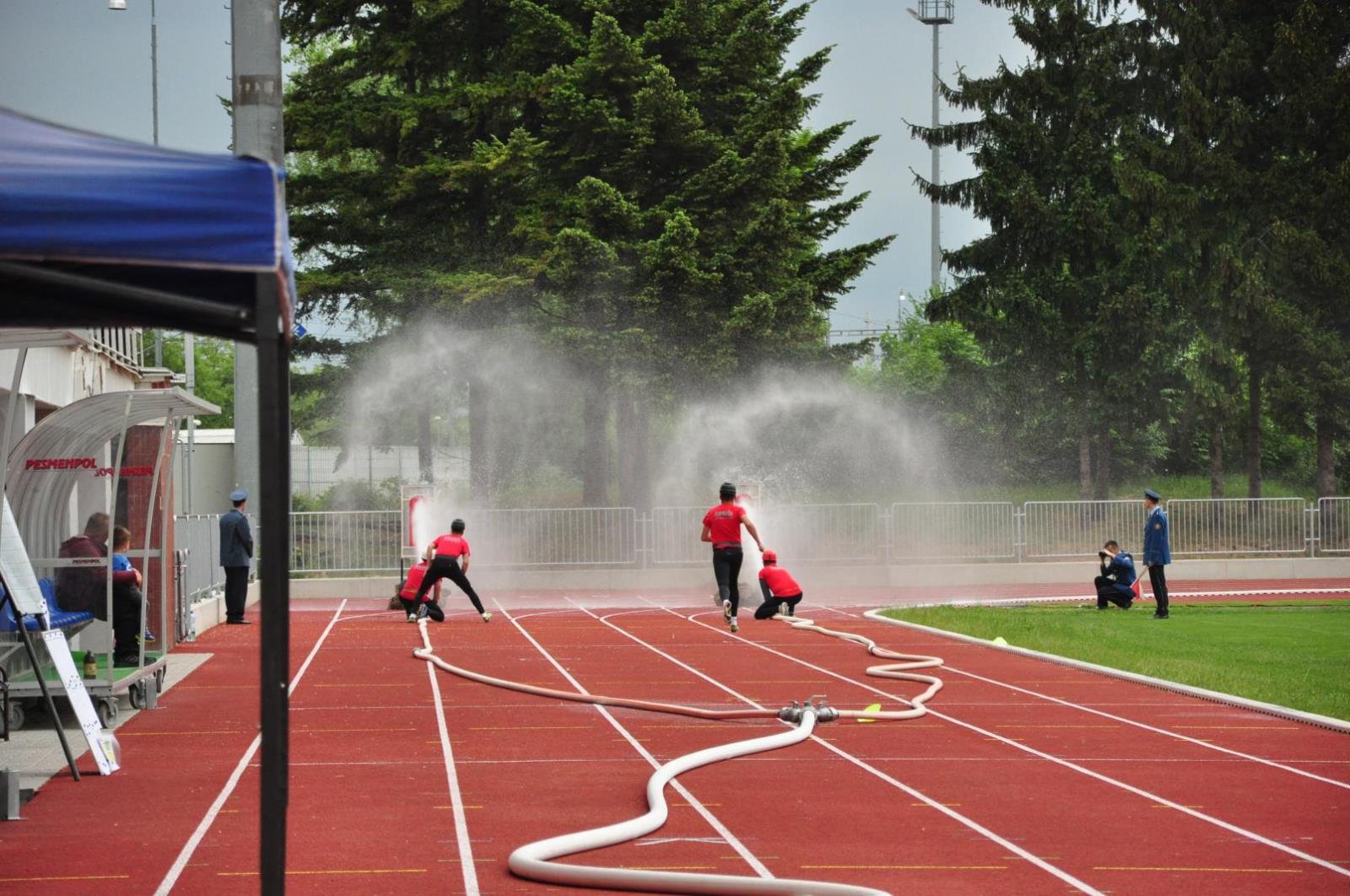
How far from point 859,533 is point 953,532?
7.06 feet

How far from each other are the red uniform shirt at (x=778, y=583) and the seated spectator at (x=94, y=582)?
1012cm

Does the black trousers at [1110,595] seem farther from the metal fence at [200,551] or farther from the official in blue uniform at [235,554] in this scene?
the metal fence at [200,551]

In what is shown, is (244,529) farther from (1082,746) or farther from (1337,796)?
(1337,796)

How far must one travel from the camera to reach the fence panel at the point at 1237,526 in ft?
119

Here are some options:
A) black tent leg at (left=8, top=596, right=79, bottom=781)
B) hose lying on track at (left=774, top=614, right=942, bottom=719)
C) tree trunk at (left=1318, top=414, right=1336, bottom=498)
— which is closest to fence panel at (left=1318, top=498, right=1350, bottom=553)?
tree trunk at (left=1318, top=414, right=1336, bottom=498)

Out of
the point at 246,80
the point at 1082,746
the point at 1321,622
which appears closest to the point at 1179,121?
the point at 1321,622

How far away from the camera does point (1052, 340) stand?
44562mm

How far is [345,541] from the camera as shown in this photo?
3200 centimetres

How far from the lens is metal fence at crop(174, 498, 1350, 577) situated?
32.1 meters

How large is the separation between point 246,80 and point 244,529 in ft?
22.3

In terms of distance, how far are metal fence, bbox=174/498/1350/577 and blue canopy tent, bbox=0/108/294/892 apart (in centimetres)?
2623

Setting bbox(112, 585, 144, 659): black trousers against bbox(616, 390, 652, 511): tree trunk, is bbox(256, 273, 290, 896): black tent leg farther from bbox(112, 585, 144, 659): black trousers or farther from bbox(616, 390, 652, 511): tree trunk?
bbox(616, 390, 652, 511): tree trunk

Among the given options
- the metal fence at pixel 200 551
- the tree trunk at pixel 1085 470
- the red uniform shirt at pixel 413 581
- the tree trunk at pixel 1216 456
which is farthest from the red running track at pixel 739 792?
the tree trunk at pixel 1216 456

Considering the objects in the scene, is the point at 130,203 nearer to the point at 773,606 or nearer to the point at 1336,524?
the point at 773,606
